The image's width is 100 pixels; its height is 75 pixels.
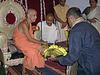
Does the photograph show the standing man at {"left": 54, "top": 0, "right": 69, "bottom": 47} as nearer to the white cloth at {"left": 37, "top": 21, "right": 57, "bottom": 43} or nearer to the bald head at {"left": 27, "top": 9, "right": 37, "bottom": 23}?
the white cloth at {"left": 37, "top": 21, "right": 57, "bottom": 43}

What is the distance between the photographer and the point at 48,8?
277 inches

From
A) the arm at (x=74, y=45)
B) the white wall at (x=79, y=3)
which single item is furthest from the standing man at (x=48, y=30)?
the arm at (x=74, y=45)

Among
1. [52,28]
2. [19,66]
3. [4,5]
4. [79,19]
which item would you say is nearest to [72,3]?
[52,28]

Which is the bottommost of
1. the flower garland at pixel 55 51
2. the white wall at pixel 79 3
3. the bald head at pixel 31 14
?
the flower garland at pixel 55 51

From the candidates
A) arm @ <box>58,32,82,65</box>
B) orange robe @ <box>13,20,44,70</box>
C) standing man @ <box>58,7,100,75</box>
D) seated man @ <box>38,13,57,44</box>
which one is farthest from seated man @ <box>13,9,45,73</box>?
arm @ <box>58,32,82,65</box>

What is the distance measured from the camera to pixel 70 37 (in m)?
3.06

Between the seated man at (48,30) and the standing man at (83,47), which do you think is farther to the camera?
the seated man at (48,30)

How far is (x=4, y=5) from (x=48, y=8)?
1583 millimetres

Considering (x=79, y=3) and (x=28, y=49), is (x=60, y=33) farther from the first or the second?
(x=28, y=49)

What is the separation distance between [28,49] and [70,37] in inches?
68.9

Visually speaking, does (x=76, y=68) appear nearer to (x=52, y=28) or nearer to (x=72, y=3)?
(x=52, y=28)

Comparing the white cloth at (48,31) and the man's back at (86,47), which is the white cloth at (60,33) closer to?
the white cloth at (48,31)

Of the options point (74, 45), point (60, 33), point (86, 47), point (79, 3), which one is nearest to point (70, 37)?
point (74, 45)

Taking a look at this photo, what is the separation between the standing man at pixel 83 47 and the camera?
10.0 ft
